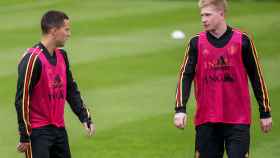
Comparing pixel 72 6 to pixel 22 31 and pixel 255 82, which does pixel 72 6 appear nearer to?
pixel 22 31

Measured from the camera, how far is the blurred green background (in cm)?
1236

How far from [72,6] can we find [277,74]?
39.4 feet

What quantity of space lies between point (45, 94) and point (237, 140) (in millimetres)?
1820

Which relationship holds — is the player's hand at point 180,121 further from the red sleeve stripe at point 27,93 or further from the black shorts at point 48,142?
the red sleeve stripe at point 27,93

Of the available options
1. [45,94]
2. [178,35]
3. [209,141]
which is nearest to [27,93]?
[45,94]

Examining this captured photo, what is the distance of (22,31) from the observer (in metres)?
23.2

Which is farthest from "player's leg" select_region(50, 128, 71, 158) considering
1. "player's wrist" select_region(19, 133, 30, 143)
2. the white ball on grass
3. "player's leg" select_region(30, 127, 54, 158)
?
the white ball on grass

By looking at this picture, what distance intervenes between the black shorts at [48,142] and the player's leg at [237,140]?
59.9 inches

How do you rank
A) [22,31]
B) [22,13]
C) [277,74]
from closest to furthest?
[277,74] → [22,31] → [22,13]

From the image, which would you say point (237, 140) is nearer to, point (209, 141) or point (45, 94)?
point (209, 141)

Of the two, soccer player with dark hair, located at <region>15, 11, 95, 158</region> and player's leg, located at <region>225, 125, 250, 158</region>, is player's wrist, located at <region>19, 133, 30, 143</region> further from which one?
player's leg, located at <region>225, 125, 250, 158</region>

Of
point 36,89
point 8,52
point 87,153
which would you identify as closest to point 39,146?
point 36,89

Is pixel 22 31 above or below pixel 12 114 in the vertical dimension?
above

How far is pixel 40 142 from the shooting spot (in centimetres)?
848
